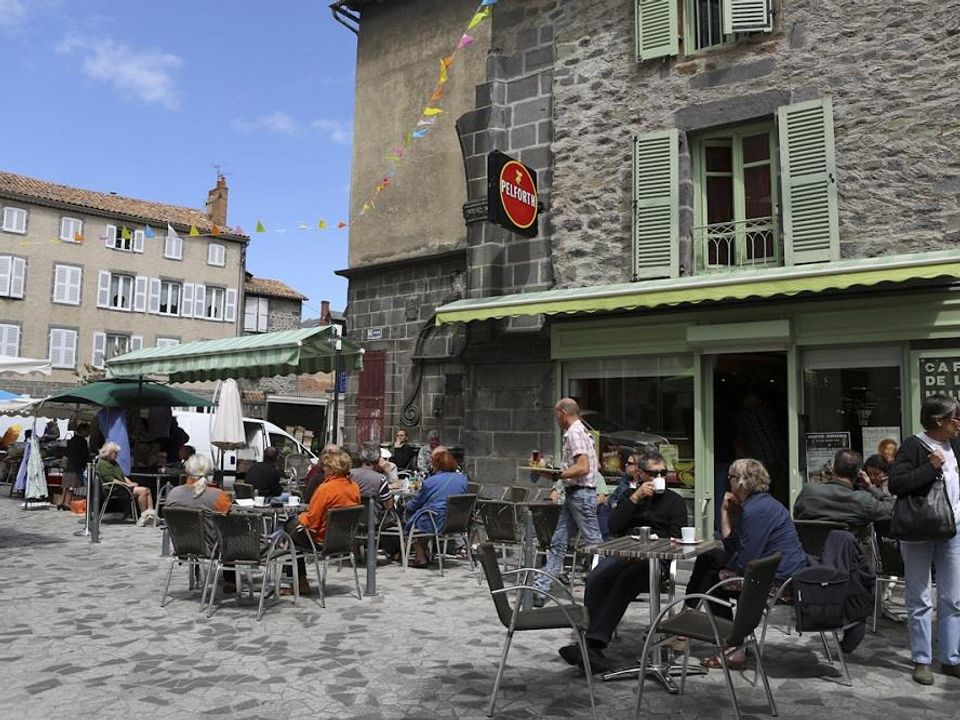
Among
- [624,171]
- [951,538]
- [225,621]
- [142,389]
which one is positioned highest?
[624,171]

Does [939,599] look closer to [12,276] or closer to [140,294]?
[12,276]

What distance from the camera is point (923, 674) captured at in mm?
4664

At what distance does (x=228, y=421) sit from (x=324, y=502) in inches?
227

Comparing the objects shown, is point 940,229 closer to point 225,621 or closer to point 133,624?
point 225,621

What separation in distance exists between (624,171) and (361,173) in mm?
9115

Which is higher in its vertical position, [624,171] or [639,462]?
[624,171]

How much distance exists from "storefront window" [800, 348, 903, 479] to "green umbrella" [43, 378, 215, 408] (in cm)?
963

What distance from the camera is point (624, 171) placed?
9852mm

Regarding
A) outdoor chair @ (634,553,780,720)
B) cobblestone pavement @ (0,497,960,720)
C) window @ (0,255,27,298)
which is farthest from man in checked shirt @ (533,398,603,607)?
window @ (0,255,27,298)

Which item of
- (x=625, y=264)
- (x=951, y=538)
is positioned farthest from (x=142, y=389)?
(x=951, y=538)

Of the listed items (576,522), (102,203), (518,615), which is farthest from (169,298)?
(518,615)

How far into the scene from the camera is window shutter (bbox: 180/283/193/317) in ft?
124

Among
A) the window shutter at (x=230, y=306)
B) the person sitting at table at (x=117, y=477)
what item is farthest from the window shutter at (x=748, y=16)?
the window shutter at (x=230, y=306)

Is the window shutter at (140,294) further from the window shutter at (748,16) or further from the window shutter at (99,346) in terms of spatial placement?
the window shutter at (748,16)
